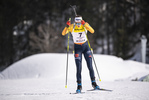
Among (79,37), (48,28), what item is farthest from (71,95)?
(48,28)

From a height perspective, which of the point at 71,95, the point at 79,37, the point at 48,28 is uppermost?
the point at 48,28

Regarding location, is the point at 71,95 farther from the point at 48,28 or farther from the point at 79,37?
the point at 48,28

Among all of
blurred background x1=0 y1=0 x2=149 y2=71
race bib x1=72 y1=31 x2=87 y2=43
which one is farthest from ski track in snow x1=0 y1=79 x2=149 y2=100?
blurred background x1=0 y1=0 x2=149 y2=71

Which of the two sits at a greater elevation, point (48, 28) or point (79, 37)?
point (48, 28)

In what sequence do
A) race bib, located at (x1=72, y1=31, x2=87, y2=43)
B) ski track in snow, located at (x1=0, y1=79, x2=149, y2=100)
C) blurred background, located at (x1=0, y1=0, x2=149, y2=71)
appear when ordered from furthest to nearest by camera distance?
blurred background, located at (x1=0, y1=0, x2=149, y2=71), race bib, located at (x1=72, y1=31, x2=87, y2=43), ski track in snow, located at (x1=0, y1=79, x2=149, y2=100)

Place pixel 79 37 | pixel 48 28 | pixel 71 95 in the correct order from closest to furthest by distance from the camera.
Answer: pixel 71 95
pixel 79 37
pixel 48 28

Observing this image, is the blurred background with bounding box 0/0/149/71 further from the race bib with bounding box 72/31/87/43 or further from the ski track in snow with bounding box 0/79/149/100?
the race bib with bounding box 72/31/87/43

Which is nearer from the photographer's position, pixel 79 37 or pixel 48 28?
pixel 79 37

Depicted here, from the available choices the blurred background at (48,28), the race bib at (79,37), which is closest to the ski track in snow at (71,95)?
the race bib at (79,37)

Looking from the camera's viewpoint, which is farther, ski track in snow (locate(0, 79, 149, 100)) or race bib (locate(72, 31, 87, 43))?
race bib (locate(72, 31, 87, 43))

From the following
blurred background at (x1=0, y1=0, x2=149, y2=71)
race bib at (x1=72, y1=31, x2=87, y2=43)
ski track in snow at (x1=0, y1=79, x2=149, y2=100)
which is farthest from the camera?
blurred background at (x1=0, y1=0, x2=149, y2=71)

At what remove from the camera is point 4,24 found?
34.7 metres

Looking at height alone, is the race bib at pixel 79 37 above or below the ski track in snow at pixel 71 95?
above

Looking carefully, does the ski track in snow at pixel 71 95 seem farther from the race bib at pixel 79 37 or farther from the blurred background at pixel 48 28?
the blurred background at pixel 48 28
